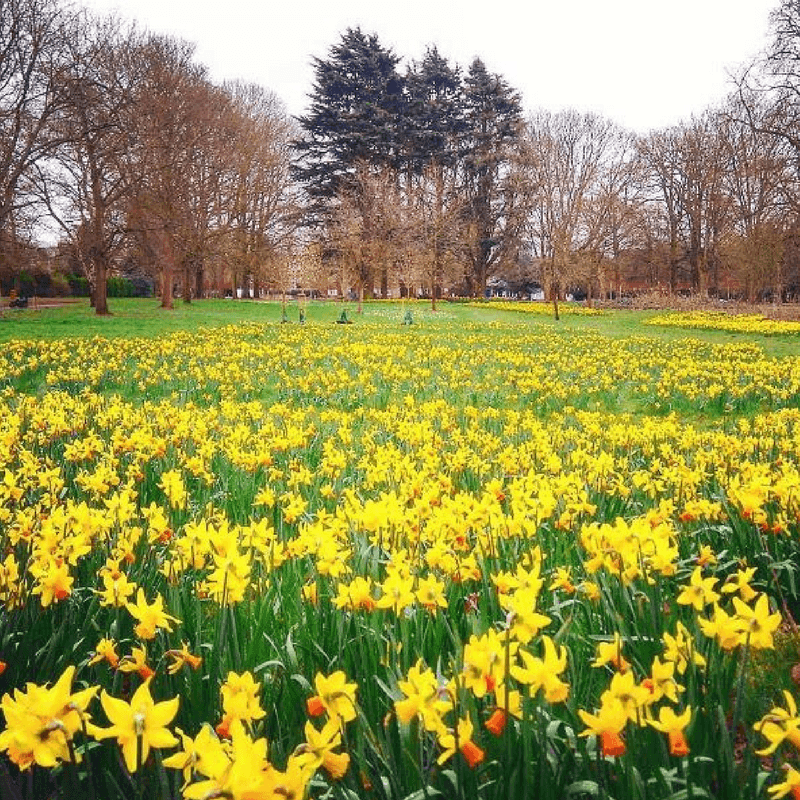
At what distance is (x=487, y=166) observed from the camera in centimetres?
5581

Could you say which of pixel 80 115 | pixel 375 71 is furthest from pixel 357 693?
pixel 375 71

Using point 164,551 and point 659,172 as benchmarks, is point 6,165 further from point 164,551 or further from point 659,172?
point 659,172

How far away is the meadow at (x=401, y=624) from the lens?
117 cm

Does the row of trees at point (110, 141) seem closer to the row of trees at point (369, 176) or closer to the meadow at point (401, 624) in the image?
the row of trees at point (369, 176)

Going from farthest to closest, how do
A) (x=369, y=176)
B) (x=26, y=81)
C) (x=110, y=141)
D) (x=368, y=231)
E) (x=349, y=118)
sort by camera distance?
(x=349, y=118)
(x=369, y=176)
(x=368, y=231)
(x=110, y=141)
(x=26, y=81)

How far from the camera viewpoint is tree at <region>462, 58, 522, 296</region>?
55625 mm

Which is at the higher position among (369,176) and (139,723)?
(369,176)

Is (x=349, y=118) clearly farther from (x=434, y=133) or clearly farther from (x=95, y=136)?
(x=95, y=136)

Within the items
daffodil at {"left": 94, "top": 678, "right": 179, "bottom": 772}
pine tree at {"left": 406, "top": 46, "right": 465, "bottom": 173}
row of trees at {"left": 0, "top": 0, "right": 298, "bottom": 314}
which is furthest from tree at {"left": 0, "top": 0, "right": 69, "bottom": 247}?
pine tree at {"left": 406, "top": 46, "right": 465, "bottom": 173}

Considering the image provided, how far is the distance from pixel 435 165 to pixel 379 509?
5304cm

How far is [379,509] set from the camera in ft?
7.48

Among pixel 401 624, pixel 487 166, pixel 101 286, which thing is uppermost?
pixel 487 166

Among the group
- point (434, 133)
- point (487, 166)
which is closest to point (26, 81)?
point (434, 133)

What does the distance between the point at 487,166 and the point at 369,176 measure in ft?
52.9
